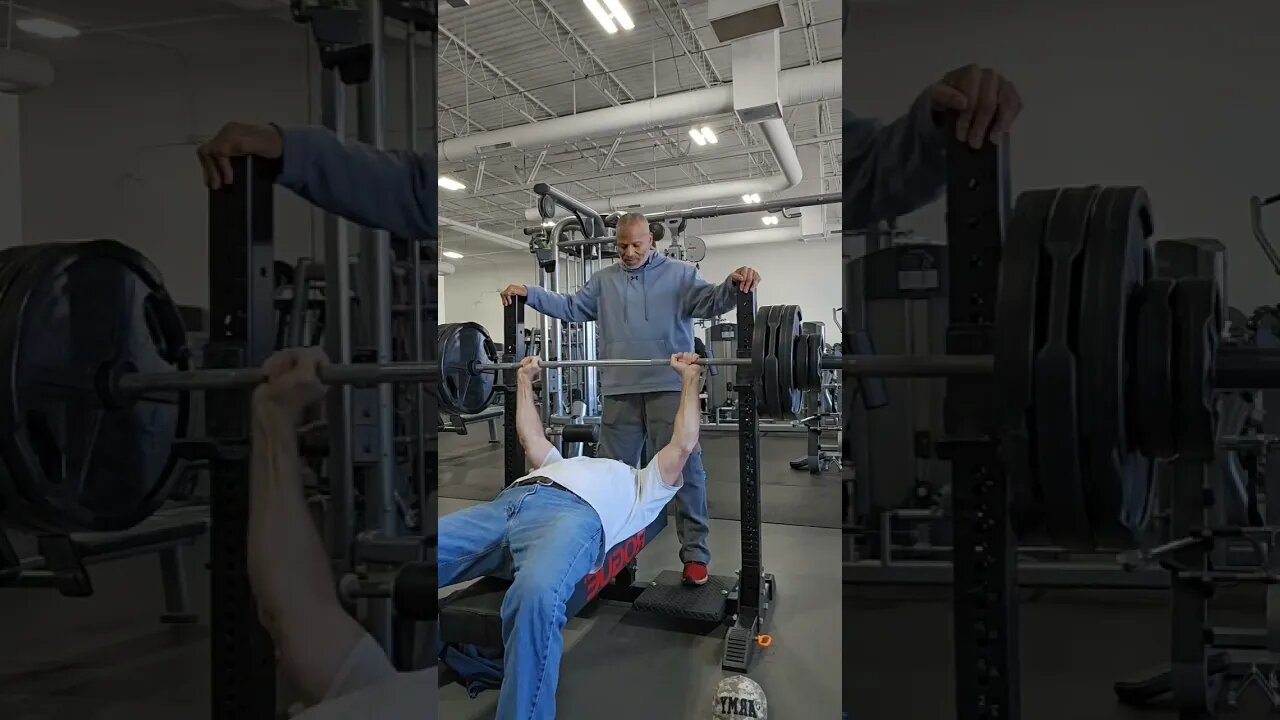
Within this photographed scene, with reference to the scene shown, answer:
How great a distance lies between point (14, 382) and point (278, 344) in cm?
33

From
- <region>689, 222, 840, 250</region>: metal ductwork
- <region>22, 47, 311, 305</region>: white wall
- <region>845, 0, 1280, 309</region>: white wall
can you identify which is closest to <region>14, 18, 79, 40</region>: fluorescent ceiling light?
<region>22, 47, 311, 305</region>: white wall

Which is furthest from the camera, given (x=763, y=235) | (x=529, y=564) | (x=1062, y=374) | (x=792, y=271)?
(x=792, y=271)

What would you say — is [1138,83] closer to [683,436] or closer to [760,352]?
[760,352]

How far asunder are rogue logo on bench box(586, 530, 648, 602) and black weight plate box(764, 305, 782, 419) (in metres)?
0.61

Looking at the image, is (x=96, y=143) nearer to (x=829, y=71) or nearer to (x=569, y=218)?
(x=569, y=218)

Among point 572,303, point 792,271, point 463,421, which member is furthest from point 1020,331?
point 792,271

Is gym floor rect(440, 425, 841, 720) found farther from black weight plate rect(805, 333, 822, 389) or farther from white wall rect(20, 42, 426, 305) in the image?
white wall rect(20, 42, 426, 305)

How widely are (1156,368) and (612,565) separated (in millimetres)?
1449

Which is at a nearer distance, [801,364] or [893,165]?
[893,165]

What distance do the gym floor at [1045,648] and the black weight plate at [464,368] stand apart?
1.66 m

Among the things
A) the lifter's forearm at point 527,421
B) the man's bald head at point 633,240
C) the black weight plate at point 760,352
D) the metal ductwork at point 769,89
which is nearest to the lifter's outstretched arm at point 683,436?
the black weight plate at point 760,352

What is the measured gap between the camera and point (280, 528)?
0.58 metres

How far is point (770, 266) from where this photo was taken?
875cm

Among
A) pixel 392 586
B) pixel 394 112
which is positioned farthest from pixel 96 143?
pixel 392 586
